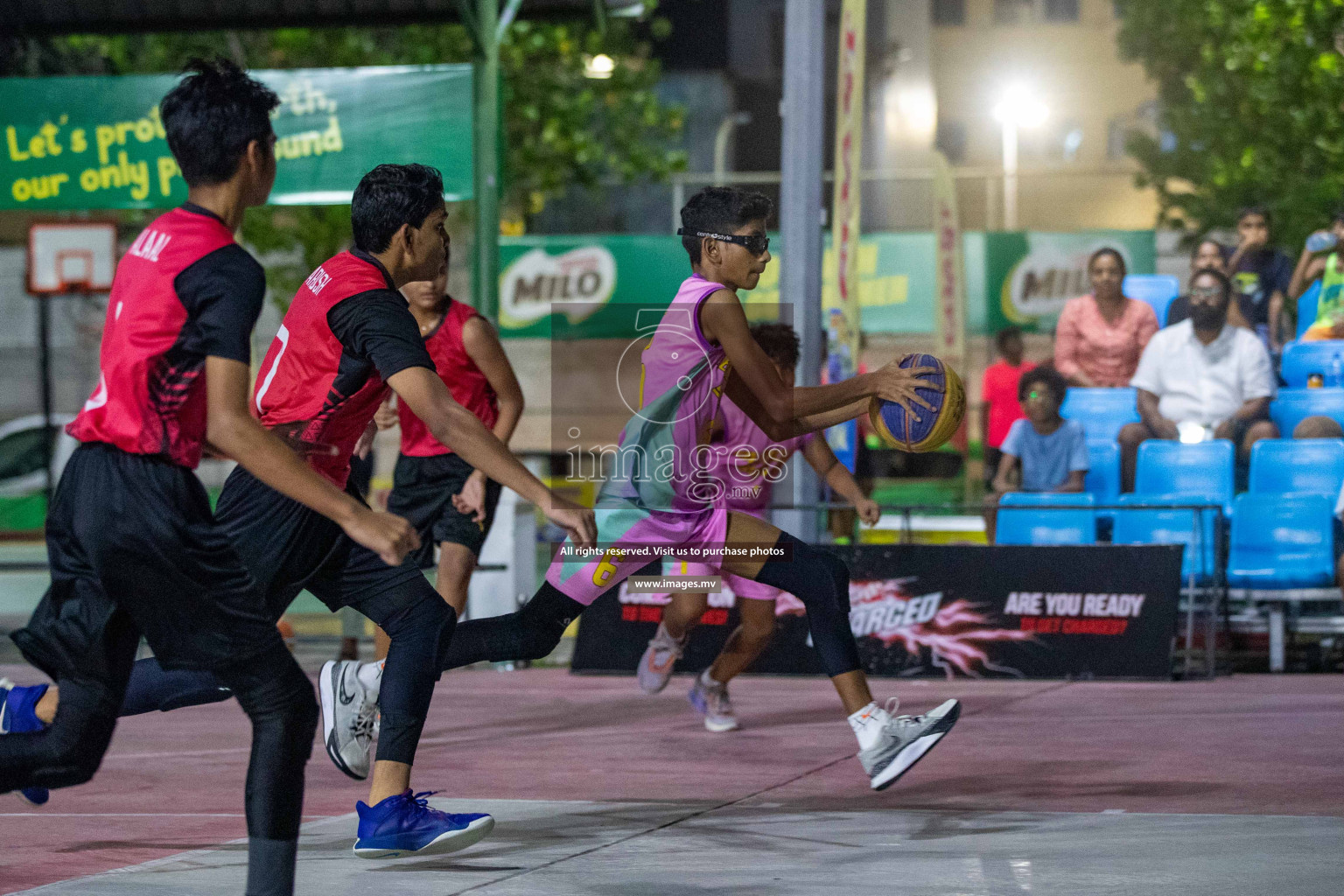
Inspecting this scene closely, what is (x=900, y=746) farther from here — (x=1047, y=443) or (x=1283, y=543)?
(x=1047, y=443)

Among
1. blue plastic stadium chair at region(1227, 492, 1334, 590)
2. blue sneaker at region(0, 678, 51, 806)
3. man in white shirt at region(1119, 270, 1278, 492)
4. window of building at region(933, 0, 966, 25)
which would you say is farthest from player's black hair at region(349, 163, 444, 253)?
window of building at region(933, 0, 966, 25)

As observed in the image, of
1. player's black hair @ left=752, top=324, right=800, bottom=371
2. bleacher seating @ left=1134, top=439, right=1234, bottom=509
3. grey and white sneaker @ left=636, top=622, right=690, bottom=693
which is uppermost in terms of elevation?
player's black hair @ left=752, top=324, right=800, bottom=371

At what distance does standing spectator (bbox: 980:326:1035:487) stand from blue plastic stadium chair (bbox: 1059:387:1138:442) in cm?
126

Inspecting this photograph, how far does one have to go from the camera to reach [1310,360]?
521 inches


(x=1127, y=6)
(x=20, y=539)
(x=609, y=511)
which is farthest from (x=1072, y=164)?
(x=609, y=511)

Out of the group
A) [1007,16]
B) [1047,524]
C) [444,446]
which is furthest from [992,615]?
[1007,16]

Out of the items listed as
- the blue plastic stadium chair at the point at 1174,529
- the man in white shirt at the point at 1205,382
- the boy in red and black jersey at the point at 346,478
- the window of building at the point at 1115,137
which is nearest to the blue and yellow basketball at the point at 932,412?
the boy in red and black jersey at the point at 346,478

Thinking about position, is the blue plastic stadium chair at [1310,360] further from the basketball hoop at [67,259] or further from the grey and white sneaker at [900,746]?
the basketball hoop at [67,259]

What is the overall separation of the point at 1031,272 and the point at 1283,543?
14311 mm

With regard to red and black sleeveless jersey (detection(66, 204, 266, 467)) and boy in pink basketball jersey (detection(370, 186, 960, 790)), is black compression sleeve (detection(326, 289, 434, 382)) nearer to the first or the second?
red and black sleeveless jersey (detection(66, 204, 266, 467))

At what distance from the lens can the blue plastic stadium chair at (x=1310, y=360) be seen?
43.1 feet

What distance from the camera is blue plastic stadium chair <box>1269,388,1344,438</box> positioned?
12.4 m

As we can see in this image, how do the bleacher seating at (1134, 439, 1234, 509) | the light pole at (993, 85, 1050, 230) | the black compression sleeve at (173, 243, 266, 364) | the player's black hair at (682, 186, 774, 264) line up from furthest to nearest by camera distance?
the light pole at (993, 85, 1050, 230) → the bleacher seating at (1134, 439, 1234, 509) → the player's black hair at (682, 186, 774, 264) → the black compression sleeve at (173, 243, 266, 364)

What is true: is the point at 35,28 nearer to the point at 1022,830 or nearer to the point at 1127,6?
the point at 1022,830
